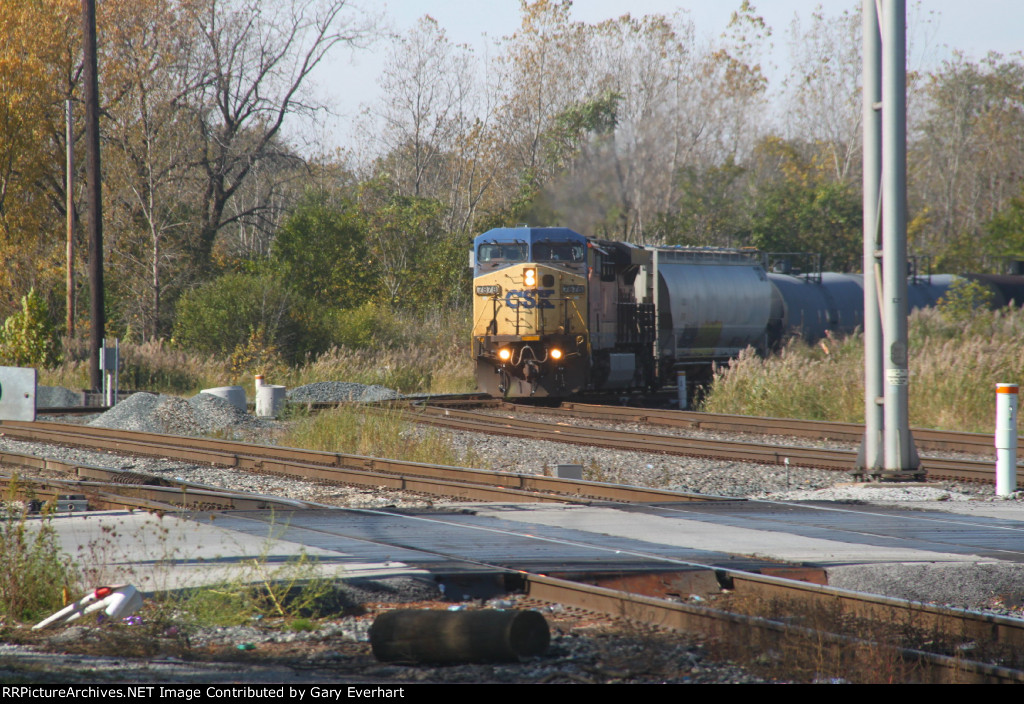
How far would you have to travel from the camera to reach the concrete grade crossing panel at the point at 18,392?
5426 millimetres

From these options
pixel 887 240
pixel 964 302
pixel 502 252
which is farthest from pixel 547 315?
pixel 964 302

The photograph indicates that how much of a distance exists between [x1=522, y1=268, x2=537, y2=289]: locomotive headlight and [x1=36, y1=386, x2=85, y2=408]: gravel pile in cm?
903

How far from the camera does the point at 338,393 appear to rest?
63.9ft

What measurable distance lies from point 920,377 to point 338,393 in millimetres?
10415

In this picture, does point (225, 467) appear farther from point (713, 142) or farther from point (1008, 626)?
point (713, 142)

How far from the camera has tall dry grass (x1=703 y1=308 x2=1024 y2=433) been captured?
50.1 ft

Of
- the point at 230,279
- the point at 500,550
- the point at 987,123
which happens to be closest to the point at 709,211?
the point at 230,279

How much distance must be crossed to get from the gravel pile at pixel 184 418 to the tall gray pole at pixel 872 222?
8.71 m

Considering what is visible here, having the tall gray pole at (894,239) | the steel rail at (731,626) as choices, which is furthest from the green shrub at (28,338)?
the steel rail at (731,626)

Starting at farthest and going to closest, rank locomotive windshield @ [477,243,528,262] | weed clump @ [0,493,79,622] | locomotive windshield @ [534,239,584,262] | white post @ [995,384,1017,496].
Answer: locomotive windshield @ [477,243,528,262], locomotive windshield @ [534,239,584,262], white post @ [995,384,1017,496], weed clump @ [0,493,79,622]

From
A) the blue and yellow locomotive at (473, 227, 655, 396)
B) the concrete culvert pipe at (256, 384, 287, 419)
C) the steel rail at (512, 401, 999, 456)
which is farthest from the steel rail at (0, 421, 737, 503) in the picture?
the blue and yellow locomotive at (473, 227, 655, 396)

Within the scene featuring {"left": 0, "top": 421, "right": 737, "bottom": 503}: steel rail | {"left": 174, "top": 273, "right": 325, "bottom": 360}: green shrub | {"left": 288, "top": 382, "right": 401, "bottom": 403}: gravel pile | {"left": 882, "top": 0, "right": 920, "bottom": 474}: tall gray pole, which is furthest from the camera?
{"left": 174, "top": 273, "right": 325, "bottom": 360}: green shrub

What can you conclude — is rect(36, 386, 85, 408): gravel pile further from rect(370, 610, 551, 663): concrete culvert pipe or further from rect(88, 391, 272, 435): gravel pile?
rect(370, 610, 551, 663): concrete culvert pipe

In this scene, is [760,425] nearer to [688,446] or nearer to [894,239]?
[688,446]
